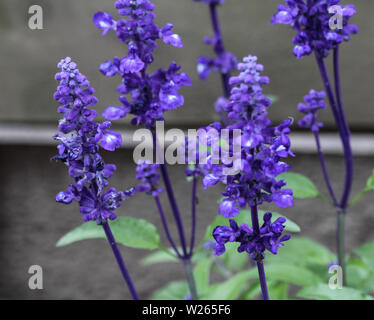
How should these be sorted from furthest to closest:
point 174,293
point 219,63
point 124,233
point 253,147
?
point 174,293
point 219,63
point 124,233
point 253,147

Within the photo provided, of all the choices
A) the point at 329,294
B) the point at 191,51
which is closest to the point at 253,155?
the point at 329,294

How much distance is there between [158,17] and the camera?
1428mm

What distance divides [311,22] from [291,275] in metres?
0.37

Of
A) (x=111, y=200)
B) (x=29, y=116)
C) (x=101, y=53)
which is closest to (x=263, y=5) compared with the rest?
(x=101, y=53)

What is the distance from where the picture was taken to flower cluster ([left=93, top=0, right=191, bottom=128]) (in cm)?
58

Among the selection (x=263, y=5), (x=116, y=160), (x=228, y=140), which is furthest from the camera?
(x=116, y=160)

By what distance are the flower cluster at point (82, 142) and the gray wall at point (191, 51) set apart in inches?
37.3

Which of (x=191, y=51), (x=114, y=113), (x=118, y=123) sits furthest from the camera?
(x=118, y=123)

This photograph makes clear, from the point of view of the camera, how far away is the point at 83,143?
0.52 metres

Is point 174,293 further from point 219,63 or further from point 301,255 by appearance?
point 219,63

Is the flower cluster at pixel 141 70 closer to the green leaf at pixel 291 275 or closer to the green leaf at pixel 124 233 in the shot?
the green leaf at pixel 124 233

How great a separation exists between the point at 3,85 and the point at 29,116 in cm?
13

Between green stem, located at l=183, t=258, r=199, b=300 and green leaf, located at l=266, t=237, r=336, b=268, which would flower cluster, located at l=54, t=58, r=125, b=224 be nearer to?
green stem, located at l=183, t=258, r=199, b=300
